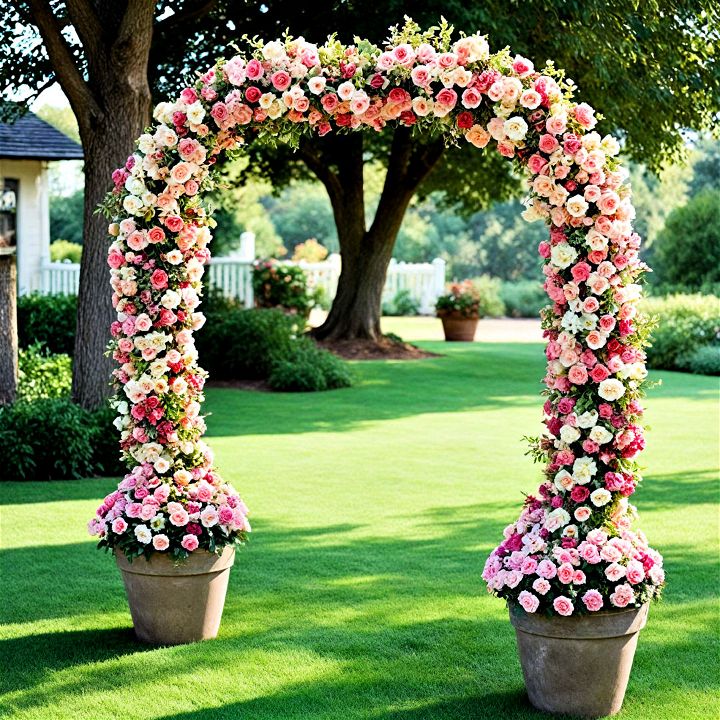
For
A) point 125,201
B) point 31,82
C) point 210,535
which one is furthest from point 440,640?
point 31,82

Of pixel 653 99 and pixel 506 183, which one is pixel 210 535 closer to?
pixel 653 99

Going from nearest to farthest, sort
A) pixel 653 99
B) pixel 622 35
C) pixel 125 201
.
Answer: pixel 125 201
pixel 622 35
pixel 653 99

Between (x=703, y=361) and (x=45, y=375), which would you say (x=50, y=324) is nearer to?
(x=45, y=375)

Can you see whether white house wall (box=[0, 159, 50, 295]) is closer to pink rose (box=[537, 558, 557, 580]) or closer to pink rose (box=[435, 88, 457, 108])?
pink rose (box=[435, 88, 457, 108])

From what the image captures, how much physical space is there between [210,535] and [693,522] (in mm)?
4187

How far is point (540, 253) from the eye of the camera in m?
4.63

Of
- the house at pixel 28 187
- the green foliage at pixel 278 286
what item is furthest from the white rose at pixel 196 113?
the green foliage at pixel 278 286

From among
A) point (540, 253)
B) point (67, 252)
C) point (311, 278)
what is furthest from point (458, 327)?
point (540, 253)

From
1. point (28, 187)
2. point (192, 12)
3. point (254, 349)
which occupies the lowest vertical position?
point (254, 349)

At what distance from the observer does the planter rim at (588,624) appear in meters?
4.40

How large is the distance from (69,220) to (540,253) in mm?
36476

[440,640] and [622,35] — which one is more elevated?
[622,35]

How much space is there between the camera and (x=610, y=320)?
14.6 ft

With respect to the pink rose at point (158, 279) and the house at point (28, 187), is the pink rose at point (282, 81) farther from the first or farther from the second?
the house at point (28, 187)
